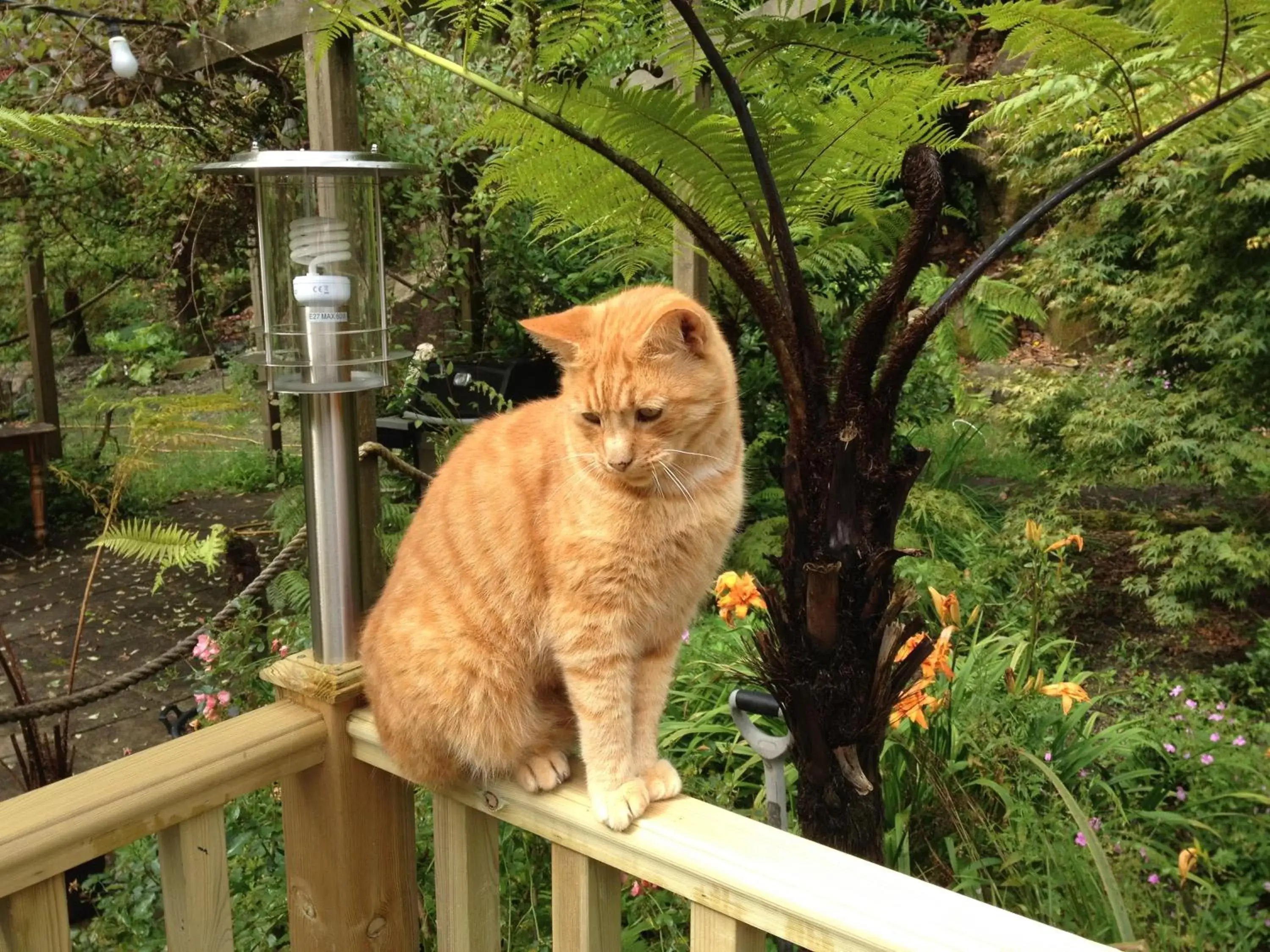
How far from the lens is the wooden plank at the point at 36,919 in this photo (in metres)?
1.10

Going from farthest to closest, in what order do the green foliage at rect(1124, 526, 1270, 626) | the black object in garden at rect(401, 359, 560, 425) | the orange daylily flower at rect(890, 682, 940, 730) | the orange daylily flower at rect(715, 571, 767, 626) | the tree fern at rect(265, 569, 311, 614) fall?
the black object in garden at rect(401, 359, 560, 425), the green foliage at rect(1124, 526, 1270, 626), the tree fern at rect(265, 569, 311, 614), the orange daylily flower at rect(715, 571, 767, 626), the orange daylily flower at rect(890, 682, 940, 730)

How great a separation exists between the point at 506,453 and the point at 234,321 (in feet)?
27.1

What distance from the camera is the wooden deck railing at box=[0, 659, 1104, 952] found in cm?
98

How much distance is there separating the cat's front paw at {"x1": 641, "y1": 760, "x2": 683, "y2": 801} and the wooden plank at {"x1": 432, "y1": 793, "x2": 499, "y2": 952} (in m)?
0.27

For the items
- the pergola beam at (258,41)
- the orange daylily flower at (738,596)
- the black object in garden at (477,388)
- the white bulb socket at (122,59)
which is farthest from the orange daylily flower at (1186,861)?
the white bulb socket at (122,59)

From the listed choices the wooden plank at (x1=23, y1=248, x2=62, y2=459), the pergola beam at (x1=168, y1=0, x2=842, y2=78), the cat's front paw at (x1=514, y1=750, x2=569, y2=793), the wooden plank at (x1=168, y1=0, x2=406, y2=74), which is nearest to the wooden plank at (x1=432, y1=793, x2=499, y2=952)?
the cat's front paw at (x1=514, y1=750, x2=569, y2=793)

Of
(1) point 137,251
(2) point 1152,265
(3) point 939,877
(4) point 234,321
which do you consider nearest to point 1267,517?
(2) point 1152,265

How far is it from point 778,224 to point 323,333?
72 cm

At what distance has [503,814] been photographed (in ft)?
4.37

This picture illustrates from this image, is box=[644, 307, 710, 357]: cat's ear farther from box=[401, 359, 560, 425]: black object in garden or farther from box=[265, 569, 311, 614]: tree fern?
box=[401, 359, 560, 425]: black object in garden

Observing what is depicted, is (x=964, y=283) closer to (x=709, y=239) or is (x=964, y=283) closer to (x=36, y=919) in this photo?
(x=709, y=239)

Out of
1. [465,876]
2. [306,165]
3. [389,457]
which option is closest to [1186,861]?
[465,876]

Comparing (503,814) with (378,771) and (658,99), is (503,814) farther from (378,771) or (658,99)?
(658,99)

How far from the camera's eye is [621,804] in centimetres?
119
